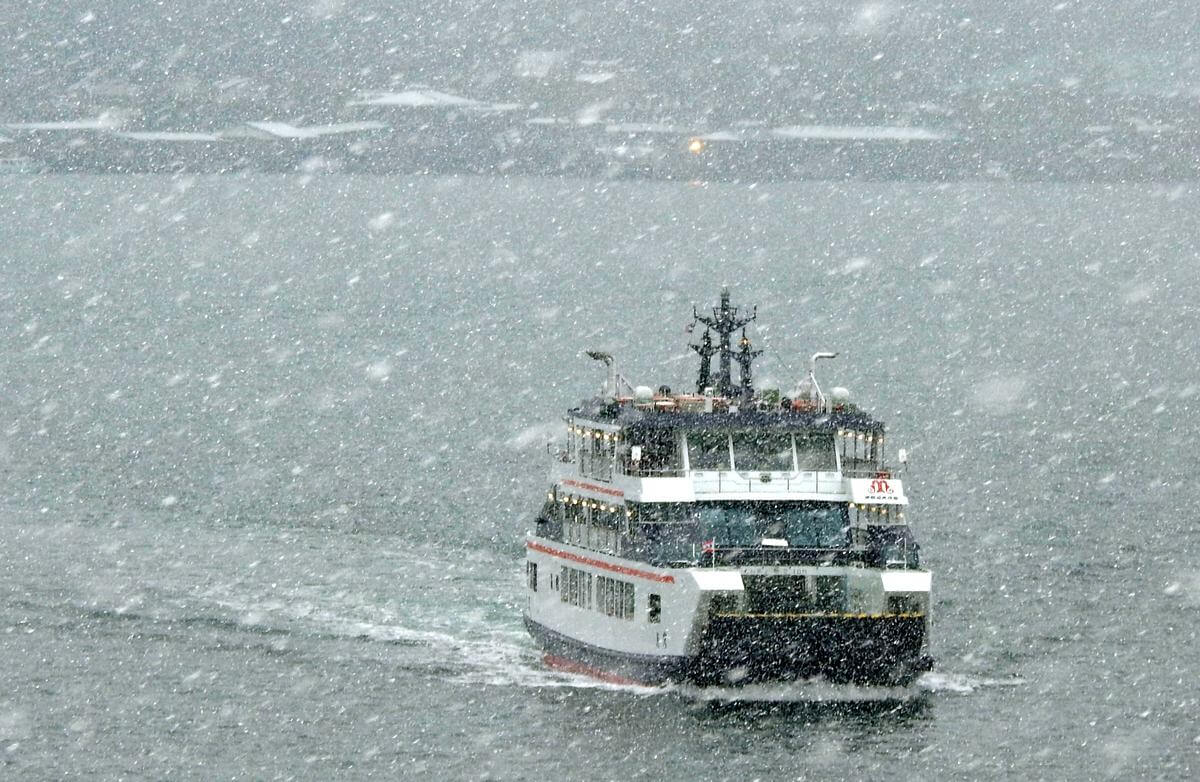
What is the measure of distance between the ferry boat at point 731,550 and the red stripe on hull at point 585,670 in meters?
0.07

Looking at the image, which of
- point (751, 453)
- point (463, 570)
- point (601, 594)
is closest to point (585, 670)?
point (601, 594)

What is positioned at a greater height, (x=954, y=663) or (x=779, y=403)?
(x=779, y=403)

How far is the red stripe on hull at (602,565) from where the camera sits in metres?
53.4

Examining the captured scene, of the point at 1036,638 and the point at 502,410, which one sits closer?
the point at 1036,638

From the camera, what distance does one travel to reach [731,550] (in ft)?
177

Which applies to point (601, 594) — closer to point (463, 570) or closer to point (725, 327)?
point (725, 327)

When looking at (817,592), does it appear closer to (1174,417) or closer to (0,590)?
(0,590)

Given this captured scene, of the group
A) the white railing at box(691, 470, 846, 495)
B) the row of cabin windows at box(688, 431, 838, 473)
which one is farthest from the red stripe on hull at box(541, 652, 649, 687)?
the row of cabin windows at box(688, 431, 838, 473)

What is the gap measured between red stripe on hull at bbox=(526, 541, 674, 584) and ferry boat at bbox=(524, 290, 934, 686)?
0.04 metres

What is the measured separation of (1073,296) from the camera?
189 metres

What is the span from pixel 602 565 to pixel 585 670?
2649mm

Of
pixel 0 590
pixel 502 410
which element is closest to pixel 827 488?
pixel 0 590

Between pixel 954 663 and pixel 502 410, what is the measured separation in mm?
52138

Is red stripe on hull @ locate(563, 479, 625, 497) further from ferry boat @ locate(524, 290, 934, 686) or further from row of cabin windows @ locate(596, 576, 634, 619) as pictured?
row of cabin windows @ locate(596, 576, 634, 619)
